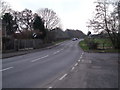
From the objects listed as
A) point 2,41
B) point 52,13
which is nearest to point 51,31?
A: point 52,13

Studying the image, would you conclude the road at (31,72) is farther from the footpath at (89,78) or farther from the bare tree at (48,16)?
the bare tree at (48,16)

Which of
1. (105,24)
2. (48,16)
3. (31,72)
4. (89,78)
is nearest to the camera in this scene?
(89,78)

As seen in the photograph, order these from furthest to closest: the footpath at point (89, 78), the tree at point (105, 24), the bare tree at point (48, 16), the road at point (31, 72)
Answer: the bare tree at point (48, 16), the tree at point (105, 24), the road at point (31, 72), the footpath at point (89, 78)

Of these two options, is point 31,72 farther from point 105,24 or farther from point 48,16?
point 48,16

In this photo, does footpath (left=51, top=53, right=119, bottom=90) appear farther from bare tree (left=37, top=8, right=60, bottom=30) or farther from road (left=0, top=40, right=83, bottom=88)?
bare tree (left=37, top=8, right=60, bottom=30)

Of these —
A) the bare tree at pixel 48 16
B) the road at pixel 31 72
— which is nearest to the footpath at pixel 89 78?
the road at pixel 31 72

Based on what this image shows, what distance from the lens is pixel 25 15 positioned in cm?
7788

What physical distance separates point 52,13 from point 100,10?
31.7 metres

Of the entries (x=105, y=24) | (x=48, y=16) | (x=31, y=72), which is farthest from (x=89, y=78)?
(x=48, y=16)

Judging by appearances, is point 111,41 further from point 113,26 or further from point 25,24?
point 25,24

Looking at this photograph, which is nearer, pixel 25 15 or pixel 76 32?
pixel 25 15

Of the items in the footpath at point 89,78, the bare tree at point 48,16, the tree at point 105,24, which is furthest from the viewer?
the bare tree at point 48,16

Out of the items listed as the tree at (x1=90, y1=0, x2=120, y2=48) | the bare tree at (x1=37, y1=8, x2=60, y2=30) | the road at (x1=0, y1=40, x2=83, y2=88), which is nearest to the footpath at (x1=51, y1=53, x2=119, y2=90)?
the road at (x1=0, y1=40, x2=83, y2=88)

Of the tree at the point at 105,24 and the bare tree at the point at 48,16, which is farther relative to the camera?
the bare tree at the point at 48,16
